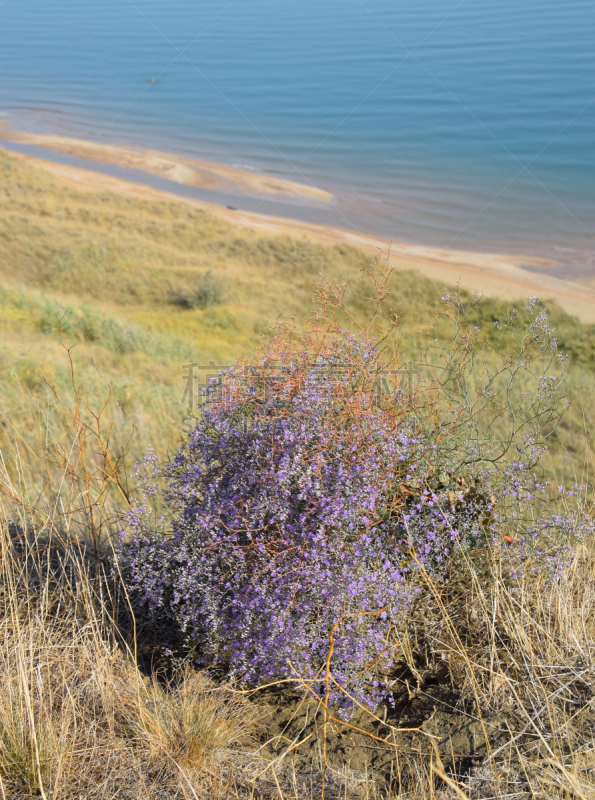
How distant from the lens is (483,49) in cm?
5925

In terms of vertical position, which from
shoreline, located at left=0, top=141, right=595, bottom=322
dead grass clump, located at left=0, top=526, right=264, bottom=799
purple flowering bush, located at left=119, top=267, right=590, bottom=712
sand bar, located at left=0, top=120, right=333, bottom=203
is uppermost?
sand bar, located at left=0, top=120, right=333, bottom=203

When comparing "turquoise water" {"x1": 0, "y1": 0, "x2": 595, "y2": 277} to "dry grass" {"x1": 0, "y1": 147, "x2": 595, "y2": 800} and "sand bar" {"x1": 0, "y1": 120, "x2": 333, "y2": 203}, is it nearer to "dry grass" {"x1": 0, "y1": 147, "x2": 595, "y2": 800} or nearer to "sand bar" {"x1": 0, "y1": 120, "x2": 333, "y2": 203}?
"sand bar" {"x1": 0, "y1": 120, "x2": 333, "y2": 203}

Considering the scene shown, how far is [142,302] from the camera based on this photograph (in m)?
16.2

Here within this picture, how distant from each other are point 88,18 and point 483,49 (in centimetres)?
8076

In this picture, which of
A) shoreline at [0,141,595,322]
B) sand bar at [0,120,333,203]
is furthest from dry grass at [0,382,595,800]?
sand bar at [0,120,333,203]

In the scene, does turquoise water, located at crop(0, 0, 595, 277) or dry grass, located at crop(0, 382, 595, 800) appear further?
turquoise water, located at crop(0, 0, 595, 277)

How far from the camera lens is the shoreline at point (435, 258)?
15.1 meters

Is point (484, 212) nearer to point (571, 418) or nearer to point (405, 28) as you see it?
point (571, 418)

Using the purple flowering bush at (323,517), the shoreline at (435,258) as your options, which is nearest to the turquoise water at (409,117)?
the shoreline at (435,258)

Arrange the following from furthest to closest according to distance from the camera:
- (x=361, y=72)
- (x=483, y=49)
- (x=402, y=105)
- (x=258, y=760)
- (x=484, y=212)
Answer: (x=483, y=49) < (x=361, y=72) < (x=402, y=105) < (x=484, y=212) < (x=258, y=760)

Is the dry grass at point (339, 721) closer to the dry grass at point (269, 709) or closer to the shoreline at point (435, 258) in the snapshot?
the dry grass at point (269, 709)

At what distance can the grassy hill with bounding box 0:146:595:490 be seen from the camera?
733 cm

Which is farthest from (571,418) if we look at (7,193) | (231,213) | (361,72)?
(361,72)

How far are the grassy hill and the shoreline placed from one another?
1.83 ft
